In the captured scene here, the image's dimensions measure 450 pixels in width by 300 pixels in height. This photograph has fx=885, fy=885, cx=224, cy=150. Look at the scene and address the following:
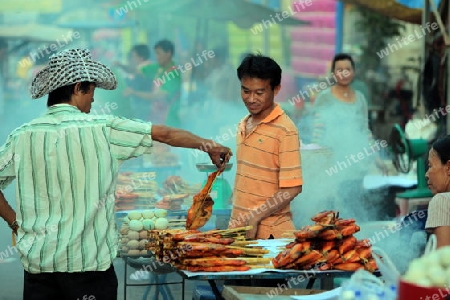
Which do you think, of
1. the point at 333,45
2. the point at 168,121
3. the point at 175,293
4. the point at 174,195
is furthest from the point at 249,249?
the point at 333,45

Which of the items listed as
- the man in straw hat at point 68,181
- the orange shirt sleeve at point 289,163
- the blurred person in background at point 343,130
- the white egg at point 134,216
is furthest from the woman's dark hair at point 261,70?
the blurred person in background at point 343,130

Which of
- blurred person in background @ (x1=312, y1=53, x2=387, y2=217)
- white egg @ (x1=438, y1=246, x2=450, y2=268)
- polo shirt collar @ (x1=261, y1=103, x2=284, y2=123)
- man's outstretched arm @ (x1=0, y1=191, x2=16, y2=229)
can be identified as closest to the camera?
white egg @ (x1=438, y1=246, x2=450, y2=268)

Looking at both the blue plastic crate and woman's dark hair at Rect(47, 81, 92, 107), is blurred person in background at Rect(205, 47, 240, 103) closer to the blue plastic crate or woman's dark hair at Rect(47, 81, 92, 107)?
the blue plastic crate

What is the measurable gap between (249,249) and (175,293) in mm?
3442

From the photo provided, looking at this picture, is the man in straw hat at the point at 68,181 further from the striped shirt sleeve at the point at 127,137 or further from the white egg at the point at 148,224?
the white egg at the point at 148,224

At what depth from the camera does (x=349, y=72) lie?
866 cm

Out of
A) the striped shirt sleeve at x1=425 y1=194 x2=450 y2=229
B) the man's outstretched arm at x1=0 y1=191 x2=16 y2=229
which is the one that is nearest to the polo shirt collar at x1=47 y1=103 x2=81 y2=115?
the man's outstretched arm at x1=0 y1=191 x2=16 y2=229

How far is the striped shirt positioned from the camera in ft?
12.5

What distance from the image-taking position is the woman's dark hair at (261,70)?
16.2 feet

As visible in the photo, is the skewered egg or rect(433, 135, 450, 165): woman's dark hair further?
the skewered egg

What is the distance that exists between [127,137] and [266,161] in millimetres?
1250

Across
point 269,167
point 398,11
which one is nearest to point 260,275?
point 269,167

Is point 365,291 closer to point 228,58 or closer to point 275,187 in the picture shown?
point 275,187

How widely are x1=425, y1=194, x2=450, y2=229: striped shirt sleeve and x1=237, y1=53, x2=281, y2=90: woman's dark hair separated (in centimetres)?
117
